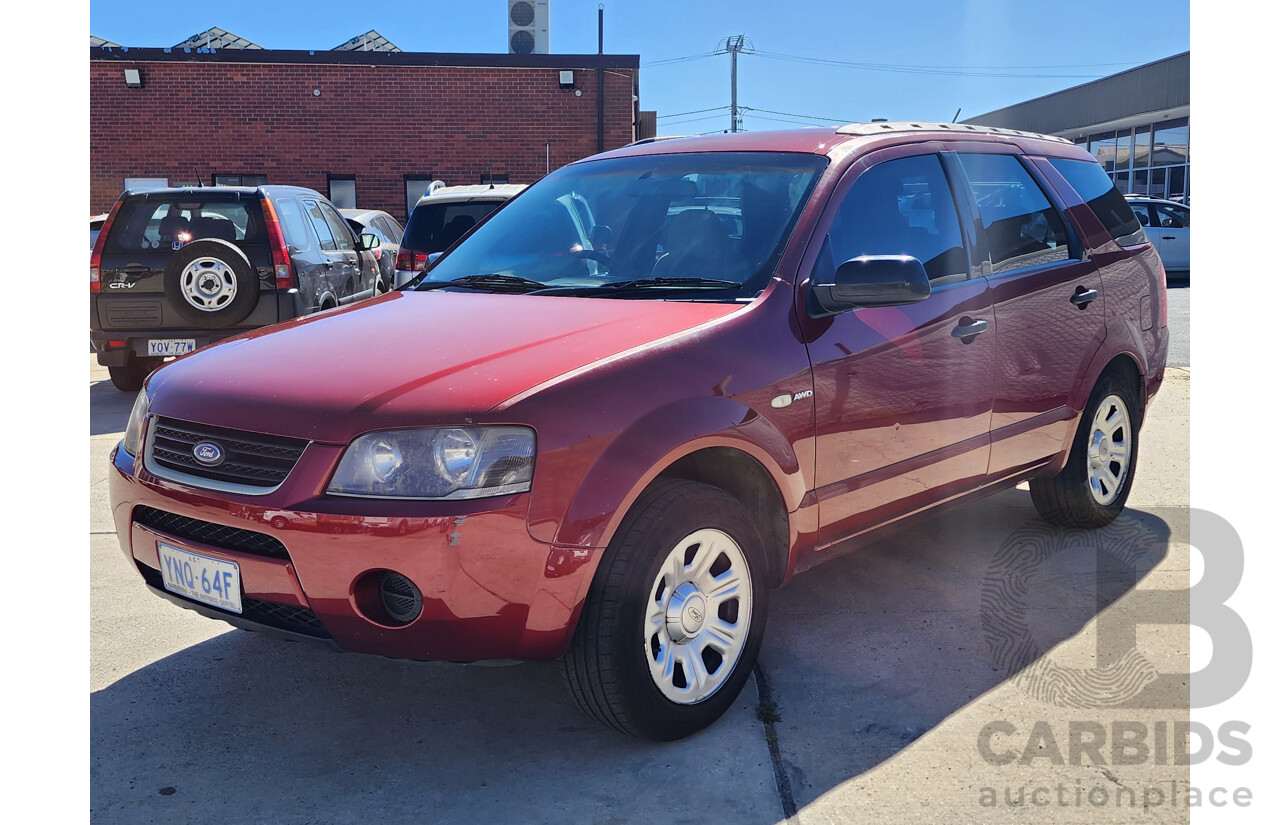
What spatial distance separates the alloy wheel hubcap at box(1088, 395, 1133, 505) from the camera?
5.05 m

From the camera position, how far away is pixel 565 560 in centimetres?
285

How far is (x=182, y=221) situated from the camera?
9.09m

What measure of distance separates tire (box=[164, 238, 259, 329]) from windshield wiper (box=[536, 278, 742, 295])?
16.5 feet

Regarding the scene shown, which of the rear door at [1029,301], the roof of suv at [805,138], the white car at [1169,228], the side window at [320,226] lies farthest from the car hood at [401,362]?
the white car at [1169,228]

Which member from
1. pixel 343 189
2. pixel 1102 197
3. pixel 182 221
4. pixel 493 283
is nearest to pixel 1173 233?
pixel 343 189

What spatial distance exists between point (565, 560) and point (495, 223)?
215cm

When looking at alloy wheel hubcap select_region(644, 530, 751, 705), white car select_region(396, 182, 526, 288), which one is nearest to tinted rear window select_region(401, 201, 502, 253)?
white car select_region(396, 182, 526, 288)

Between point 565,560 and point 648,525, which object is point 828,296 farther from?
point 565,560

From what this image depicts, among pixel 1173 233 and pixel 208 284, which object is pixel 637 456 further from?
pixel 1173 233

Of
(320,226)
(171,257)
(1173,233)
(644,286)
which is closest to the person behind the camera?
(644,286)

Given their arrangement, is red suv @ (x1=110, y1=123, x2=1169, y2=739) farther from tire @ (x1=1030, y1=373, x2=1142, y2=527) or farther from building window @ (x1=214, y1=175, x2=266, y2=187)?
building window @ (x1=214, y1=175, x2=266, y2=187)

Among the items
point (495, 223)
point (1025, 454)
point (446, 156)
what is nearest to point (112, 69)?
point (446, 156)

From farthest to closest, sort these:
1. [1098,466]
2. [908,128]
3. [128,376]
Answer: [128,376]
[1098,466]
[908,128]

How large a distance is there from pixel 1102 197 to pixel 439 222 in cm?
673
